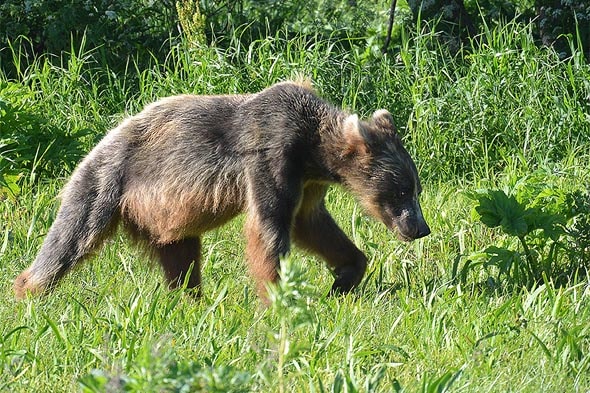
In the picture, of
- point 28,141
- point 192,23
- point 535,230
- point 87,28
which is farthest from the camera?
point 87,28

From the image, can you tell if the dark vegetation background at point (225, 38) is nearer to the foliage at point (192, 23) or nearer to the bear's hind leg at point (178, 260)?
the foliage at point (192, 23)

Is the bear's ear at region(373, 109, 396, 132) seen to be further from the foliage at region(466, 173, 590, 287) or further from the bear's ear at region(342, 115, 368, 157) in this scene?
the foliage at region(466, 173, 590, 287)

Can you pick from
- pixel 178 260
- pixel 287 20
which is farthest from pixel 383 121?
pixel 287 20

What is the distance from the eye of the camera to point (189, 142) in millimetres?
6230

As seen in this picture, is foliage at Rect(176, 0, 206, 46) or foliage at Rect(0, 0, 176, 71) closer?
foliage at Rect(176, 0, 206, 46)

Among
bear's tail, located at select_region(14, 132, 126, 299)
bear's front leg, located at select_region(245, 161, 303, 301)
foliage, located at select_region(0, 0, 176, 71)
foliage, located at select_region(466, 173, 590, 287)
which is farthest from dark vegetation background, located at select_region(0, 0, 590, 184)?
bear's front leg, located at select_region(245, 161, 303, 301)

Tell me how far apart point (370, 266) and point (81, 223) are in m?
1.78

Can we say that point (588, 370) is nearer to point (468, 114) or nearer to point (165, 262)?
point (165, 262)

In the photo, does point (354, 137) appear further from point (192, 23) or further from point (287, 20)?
point (287, 20)

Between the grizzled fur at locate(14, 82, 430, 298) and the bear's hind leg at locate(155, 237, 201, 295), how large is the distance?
21 millimetres

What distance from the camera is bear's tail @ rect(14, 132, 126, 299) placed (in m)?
6.13

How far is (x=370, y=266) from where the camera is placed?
22.3ft

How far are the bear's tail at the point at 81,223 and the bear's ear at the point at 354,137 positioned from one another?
1235 mm

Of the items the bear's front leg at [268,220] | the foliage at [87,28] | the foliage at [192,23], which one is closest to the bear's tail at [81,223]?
the bear's front leg at [268,220]
